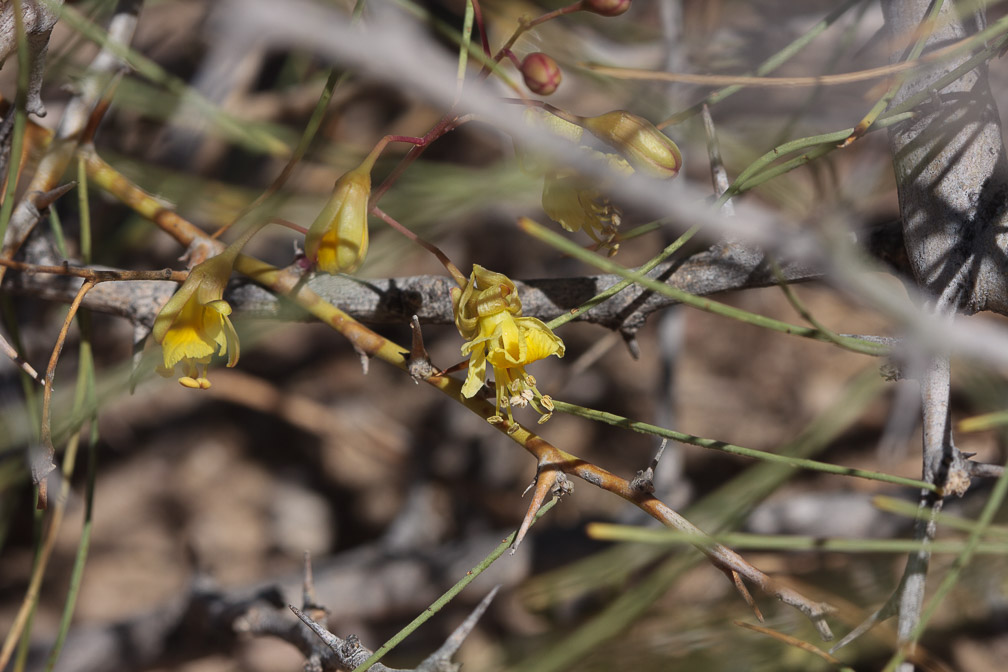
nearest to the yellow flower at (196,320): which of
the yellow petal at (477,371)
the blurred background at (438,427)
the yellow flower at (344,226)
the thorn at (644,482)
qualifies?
the yellow flower at (344,226)

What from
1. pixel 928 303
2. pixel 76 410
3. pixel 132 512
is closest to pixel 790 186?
pixel 928 303

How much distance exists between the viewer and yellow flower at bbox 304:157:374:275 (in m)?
0.51

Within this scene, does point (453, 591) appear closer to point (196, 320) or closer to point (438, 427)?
point (196, 320)

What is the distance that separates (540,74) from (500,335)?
7.9 inches

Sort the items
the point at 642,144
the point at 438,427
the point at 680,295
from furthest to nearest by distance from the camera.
A: the point at 438,427
the point at 642,144
the point at 680,295

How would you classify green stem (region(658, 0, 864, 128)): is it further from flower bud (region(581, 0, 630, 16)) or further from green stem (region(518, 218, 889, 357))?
green stem (region(518, 218, 889, 357))

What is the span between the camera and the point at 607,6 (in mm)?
523

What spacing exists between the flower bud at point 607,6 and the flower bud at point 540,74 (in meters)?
0.06

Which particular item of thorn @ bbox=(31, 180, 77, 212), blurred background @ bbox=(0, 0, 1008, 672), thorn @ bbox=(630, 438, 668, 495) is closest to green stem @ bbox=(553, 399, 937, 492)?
thorn @ bbox=(630, 438, 668, 495)

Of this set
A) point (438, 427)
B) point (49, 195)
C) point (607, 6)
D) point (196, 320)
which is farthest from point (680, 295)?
point (438, 427)

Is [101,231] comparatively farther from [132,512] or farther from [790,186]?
[790,186]

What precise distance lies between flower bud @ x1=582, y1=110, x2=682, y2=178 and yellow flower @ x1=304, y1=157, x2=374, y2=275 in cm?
20

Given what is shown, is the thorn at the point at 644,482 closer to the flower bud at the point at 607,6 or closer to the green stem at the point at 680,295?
the green stem at the point at 680,295

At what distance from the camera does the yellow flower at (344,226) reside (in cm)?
51
